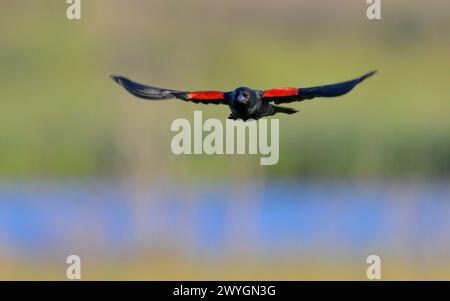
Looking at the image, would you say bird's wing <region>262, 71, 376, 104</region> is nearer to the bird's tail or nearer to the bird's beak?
the bird's tail

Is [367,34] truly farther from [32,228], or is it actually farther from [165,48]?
[32,228]

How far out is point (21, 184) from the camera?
1981 cm

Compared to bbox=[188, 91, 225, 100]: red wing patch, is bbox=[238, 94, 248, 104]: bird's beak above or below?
below

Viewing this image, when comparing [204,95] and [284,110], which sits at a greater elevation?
[204,95]

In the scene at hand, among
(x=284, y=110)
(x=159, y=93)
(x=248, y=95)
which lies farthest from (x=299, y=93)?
(x=159, y=93)

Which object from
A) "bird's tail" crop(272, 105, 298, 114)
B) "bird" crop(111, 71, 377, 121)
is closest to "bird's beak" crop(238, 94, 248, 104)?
"bird" crop(111, 71, 377, 121)

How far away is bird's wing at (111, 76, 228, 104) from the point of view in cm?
1317

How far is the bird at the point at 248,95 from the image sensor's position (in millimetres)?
13195

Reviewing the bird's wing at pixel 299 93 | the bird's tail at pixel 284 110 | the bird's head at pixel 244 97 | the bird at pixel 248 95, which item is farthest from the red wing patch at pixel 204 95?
the bird's tail at pixel 284 110

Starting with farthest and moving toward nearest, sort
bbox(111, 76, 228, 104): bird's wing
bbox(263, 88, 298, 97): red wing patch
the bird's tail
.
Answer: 1. the bird's tail
2. bbox(263, 88, 298, 97): red wing patch
3. bbox(111, 76, 228, 104): bird's wing

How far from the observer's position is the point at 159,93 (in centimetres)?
1320

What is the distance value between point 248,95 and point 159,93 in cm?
95

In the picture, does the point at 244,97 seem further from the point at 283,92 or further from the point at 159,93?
the point at 159,93
